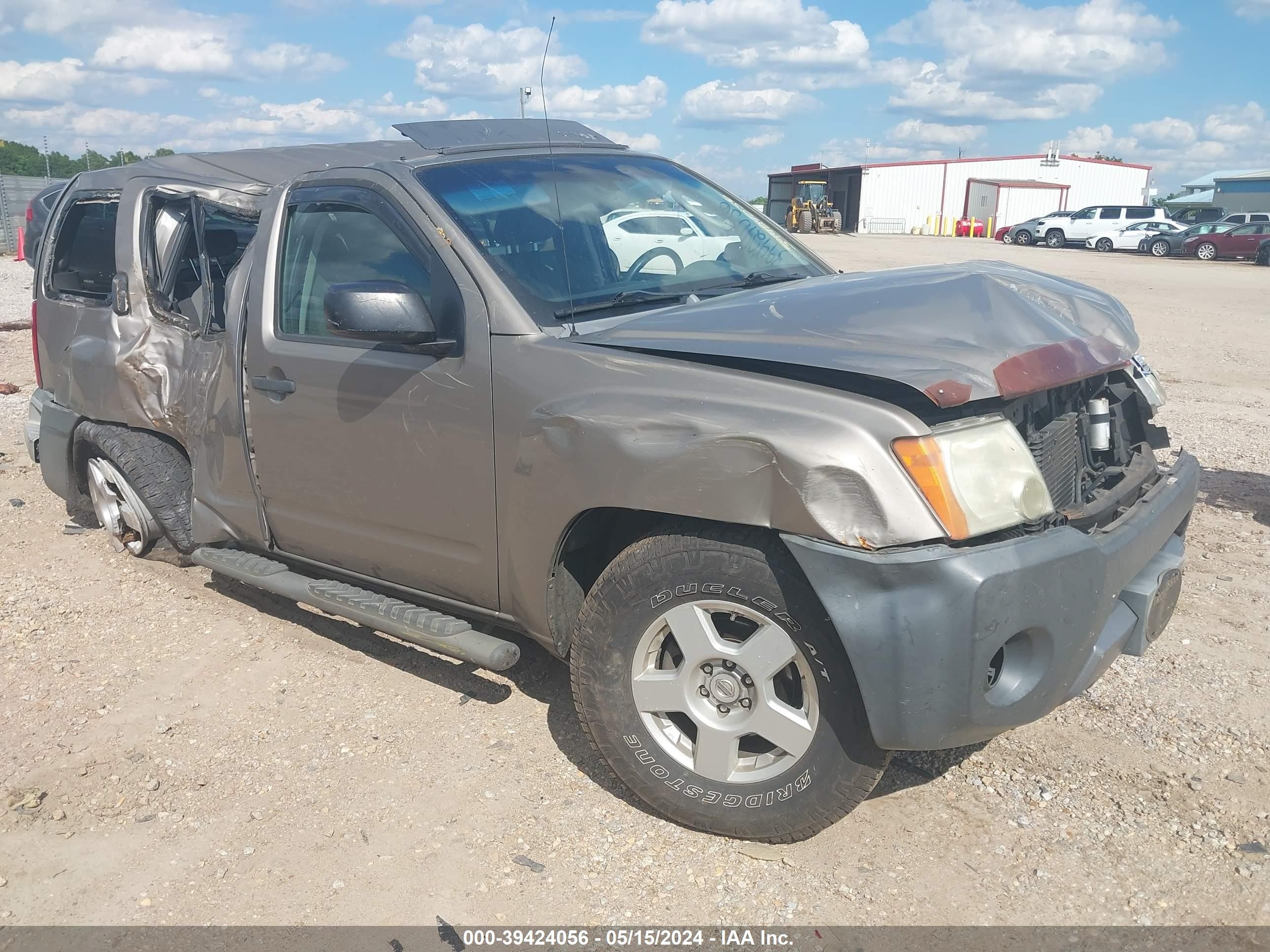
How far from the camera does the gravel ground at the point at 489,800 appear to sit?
2.61 meters

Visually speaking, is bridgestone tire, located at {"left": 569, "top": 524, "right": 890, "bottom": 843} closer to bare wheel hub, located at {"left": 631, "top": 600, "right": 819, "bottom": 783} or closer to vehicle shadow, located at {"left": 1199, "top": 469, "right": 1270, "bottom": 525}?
bare wheel hub, located at {"left": 631, "top": 600, "right": 819, "bottom": 783}

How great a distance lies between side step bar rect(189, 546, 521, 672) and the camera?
3164 millimetres

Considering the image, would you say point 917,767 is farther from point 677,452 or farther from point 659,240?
point 659,240

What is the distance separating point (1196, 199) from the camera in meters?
73.4

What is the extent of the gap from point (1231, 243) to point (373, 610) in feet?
112

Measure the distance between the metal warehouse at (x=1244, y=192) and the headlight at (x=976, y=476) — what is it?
67.2 meters

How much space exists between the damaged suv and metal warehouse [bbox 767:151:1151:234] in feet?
174

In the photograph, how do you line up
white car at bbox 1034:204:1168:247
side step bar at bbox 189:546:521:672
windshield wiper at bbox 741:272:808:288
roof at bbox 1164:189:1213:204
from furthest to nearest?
roof at bbox 1164:189:1213:204, white car at bbox 1034:204:1168:247, windshield wiper at bbox 741:272:808:288, side step bar at bbox 189:546:521:672

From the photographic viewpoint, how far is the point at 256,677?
3.90 meters

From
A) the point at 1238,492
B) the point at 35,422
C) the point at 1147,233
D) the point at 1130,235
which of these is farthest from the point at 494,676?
the point at 1130,235

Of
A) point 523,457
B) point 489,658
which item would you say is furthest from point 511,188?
point 489,658

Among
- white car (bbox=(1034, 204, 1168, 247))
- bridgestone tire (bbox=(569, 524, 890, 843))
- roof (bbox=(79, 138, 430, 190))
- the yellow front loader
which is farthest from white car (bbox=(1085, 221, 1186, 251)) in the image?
bridgestone tire (bbox=(569, 524, 890, 843))

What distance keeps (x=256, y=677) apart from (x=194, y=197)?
2.18 meters

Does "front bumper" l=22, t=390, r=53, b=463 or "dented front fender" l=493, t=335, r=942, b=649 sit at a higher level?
"dented front fender" l=493, t=335, r=942, b=649
